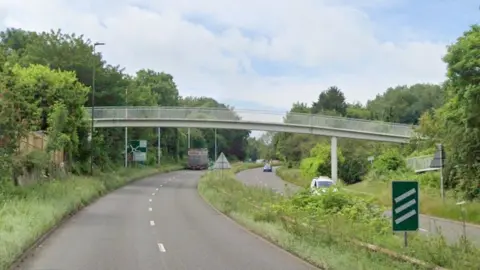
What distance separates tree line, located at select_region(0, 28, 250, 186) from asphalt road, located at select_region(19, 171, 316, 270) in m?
5.11

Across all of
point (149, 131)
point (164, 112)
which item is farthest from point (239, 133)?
point (164, 112)

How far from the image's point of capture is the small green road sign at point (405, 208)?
1314 cm

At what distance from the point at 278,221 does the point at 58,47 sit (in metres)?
52.9

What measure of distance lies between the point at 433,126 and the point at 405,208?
47880 mm

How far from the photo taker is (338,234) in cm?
1675

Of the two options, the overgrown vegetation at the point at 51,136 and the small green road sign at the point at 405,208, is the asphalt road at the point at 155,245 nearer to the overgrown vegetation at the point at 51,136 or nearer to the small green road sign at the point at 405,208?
the overgrown vegetation at the point at 51,136

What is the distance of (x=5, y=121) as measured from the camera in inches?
1102

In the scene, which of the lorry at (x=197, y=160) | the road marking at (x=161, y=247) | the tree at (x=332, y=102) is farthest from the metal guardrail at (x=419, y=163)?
the tree at (x=332, y=102)

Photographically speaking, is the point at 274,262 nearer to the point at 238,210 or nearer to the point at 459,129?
the point at 238,210

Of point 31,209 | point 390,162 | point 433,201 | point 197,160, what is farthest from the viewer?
point 197,160

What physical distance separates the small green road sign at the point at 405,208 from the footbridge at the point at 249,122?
168 ft

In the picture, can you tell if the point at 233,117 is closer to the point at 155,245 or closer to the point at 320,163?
the point at 320,163

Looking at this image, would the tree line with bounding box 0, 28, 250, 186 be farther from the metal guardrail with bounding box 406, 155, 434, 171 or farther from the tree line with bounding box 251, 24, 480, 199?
the metal guardrail with bounding box 406, 155, 434, 171

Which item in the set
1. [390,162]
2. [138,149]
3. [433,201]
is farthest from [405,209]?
[138,149]
